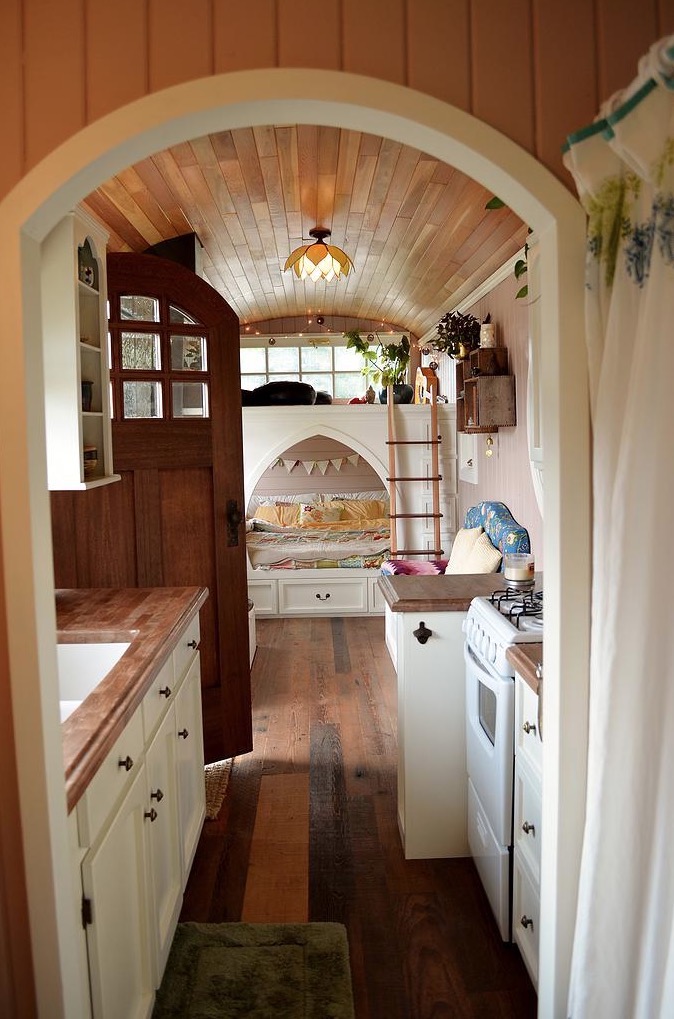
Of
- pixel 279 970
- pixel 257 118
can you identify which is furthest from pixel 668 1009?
pixel 257 118

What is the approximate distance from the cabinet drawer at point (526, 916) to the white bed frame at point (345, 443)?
13.8 ft

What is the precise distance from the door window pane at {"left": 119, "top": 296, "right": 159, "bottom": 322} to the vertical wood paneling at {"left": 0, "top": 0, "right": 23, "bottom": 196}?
1.93m

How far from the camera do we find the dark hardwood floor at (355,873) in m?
2.19

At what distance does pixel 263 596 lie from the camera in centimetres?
643

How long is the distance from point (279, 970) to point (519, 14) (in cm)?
237

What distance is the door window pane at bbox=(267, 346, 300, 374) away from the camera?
28.1 feet

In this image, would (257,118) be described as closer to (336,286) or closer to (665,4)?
(665,4)

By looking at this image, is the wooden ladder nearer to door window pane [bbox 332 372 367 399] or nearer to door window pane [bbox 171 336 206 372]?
door window pane [bbox 332 372 367 399]

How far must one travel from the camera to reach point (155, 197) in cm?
367

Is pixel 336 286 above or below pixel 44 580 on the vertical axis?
above

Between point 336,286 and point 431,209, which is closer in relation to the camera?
point 431,209

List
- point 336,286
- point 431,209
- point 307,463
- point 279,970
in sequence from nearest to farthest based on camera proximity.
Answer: point 279,970 < point 431,209 < point 336,286 < point 307,463

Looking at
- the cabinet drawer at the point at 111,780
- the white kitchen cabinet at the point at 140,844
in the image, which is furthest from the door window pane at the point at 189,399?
the cabinet drawer at the point at 111,780

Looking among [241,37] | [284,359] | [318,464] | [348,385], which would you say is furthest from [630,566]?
[284,359]
